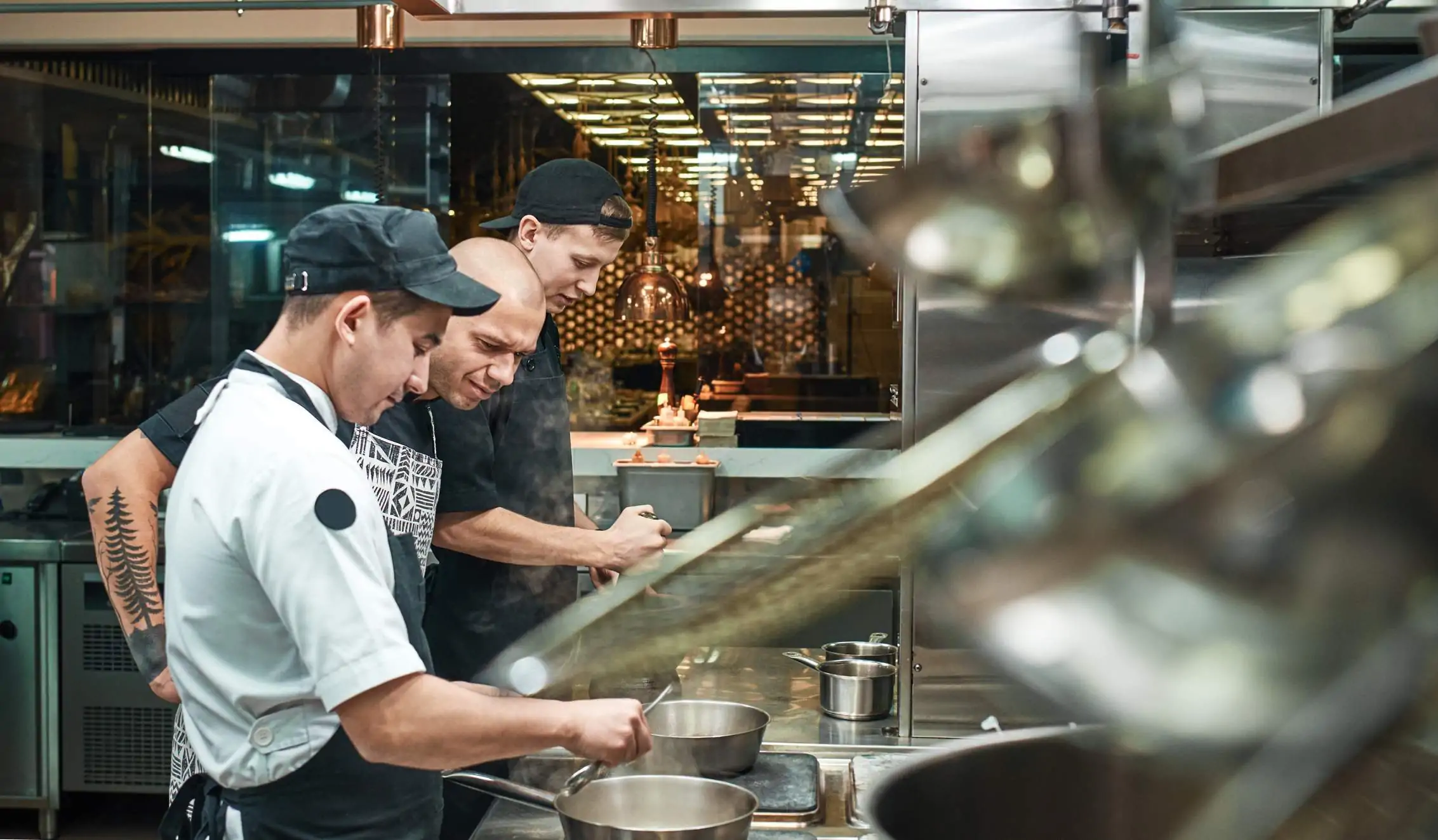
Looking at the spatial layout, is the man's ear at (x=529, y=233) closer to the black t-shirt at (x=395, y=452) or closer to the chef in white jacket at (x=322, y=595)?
the black t-shirt at (x=395, y=452)

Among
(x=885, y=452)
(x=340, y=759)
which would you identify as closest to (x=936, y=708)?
(x=340, y=759)

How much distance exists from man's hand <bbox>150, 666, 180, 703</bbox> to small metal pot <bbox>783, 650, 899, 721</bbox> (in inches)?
45.2

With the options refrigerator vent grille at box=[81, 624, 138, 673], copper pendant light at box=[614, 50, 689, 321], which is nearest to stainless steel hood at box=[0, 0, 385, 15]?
copper pendant light at box=[614, 50, 689, 321]

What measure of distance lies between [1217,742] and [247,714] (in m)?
1.41

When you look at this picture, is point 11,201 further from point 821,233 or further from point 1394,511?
point 1394,511

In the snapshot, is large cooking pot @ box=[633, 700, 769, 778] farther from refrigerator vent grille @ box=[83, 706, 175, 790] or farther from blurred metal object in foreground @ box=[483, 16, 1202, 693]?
refrigerator vent grille @ box=[83, 706, 175, 790]

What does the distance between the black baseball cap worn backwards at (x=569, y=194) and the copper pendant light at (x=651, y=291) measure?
2359 mm

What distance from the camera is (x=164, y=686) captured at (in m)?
2.28

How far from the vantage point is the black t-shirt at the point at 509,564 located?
2551mm

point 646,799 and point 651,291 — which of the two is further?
point 651,291

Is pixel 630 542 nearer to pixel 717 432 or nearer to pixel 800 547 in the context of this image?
pixel 800 547

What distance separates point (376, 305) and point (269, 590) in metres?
0.37

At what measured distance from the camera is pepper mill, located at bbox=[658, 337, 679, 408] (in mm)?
6004

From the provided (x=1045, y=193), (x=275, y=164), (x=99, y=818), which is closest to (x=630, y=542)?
(x=1045, y=193)
